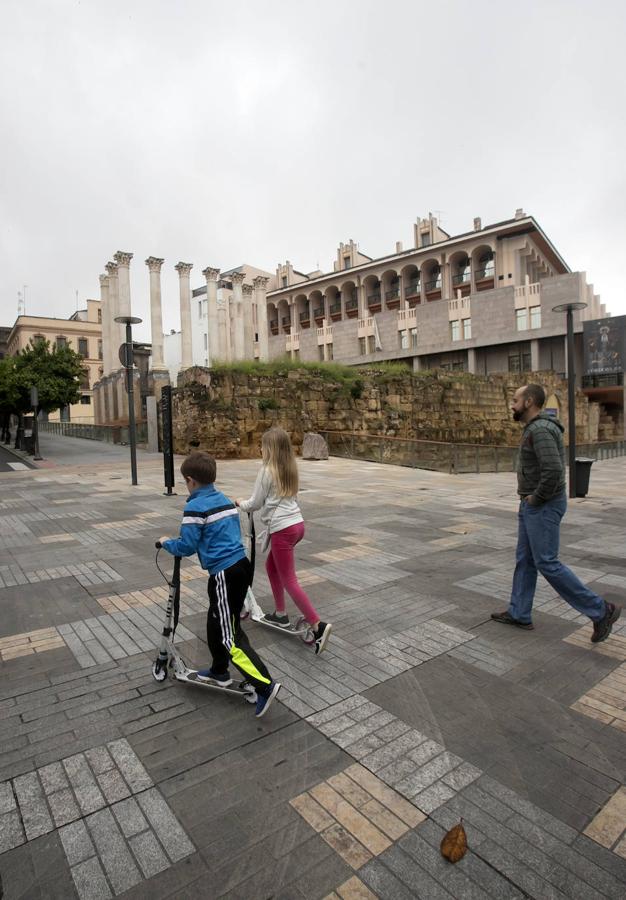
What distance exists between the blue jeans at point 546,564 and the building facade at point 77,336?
201 feet

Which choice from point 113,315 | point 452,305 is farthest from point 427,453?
point 452,305

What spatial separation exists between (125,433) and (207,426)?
1036 cm

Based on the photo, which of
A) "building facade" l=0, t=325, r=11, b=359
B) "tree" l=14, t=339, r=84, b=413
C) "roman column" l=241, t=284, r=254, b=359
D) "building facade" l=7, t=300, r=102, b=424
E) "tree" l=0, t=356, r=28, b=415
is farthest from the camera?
"building facade" l=0, t=325, r=11, b=359

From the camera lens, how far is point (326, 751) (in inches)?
101

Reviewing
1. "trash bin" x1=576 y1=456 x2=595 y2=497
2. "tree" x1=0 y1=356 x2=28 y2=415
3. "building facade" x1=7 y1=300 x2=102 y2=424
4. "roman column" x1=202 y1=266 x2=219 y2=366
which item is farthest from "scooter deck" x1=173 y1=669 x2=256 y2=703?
"building facade" x1=7 y1=300 x2=102 y2=424

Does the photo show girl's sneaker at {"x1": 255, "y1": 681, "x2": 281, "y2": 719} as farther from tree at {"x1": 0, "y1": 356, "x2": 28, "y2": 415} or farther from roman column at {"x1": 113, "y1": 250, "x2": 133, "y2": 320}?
roman column at {"x1": 113, "y1": 250, "x2": 133, "y2": 320}

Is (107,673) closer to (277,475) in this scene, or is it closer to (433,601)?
(277,475)

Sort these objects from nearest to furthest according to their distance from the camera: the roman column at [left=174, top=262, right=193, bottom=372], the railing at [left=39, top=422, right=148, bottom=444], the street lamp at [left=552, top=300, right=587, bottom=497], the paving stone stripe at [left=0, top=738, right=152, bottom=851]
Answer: the paving stone stripe at [left=0, top=738, right=152, bottom=851]
the street lamp at [left=552, top=300, right=587, bottom=497]
the railing at [left=39, top=422, right=148, bottom=444]
the roman column at [left=174, top=262, right=193, bottom=372]

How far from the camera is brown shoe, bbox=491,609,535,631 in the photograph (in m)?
3.99

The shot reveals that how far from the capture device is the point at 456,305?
4238cm

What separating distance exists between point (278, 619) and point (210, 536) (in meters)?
1.37

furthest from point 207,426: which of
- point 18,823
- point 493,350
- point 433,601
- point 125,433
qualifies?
point 493,350

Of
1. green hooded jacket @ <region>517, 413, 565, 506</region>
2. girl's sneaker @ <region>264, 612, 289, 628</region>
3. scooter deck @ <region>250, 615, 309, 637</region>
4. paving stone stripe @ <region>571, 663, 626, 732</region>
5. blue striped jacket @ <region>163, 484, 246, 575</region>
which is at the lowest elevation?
paving stone stripe @ <region>571, 663, 626, 732</region>

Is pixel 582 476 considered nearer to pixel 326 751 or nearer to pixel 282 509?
pixel 282 509
